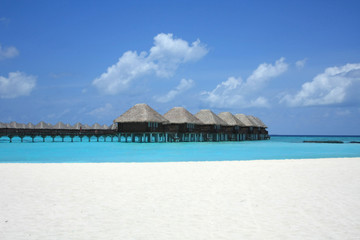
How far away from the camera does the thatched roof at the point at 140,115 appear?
41.5 m

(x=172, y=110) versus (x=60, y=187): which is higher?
(x=172, y=110)

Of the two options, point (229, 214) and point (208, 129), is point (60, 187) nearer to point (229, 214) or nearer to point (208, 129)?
point (229, 214)

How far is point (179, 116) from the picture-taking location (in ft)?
157

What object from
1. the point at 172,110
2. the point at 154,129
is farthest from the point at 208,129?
the point at 154,129

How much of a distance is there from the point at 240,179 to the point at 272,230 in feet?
16.0

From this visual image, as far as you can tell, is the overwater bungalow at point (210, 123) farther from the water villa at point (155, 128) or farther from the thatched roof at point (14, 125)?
the thatched roof at point (14, 125)

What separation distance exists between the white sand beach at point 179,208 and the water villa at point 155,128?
108 ft

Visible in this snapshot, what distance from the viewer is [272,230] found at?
175 inches

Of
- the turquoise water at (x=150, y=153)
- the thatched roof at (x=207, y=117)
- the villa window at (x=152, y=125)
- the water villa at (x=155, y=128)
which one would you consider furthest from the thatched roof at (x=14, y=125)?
the thatched roof at (x=207, y=117)

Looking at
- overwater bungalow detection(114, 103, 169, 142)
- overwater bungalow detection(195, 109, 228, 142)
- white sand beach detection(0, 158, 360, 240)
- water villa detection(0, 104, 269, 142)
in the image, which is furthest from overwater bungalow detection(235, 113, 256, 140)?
white sand beach detection(0, 158, 360, 240)

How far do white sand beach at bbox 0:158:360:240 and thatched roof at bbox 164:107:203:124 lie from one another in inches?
1498

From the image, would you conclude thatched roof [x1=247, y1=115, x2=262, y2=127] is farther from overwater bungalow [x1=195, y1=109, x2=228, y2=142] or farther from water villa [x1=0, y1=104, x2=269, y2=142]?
overwater bungalow [x1=195, y1=109, x2=228, y2=142]

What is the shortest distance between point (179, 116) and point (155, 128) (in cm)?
567

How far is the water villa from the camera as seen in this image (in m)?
42.4
